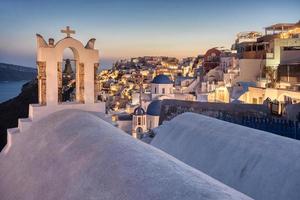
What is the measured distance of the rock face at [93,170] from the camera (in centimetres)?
330

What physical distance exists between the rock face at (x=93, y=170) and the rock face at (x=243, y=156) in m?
2.44

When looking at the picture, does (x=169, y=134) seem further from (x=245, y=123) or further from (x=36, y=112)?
(x=36, y=112)

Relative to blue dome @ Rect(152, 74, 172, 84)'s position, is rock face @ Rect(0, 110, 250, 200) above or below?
below

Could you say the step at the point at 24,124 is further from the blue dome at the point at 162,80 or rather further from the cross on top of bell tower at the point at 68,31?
the blue dome at the point at 162,80

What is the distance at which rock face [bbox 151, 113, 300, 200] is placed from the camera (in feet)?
20.1

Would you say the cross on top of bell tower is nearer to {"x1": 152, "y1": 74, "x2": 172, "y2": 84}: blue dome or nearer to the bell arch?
the bell arch

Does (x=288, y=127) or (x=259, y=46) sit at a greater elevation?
(x=259, y=46)

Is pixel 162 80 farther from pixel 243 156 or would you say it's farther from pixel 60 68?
pixel 243 156

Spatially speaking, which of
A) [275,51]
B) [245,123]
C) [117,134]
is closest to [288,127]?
[245,123]

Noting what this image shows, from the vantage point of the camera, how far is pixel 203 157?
27.7ft

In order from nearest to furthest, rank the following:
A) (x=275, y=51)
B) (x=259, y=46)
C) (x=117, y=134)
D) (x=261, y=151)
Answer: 1. (x=117, y=134)
2. (x=261, y=151)
3. (x=275, y=51)
4. (x=259, y=46)

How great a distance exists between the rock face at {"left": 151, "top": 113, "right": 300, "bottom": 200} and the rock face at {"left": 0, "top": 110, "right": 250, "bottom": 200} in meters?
2.44

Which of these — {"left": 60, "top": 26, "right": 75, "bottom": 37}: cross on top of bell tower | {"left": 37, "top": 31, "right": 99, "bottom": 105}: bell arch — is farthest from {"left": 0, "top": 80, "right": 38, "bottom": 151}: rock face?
{"left": 60, "top": 26, "right": 75, "bottom": 37}: cross on top of bell tower

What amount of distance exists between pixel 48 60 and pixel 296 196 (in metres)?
5.03
